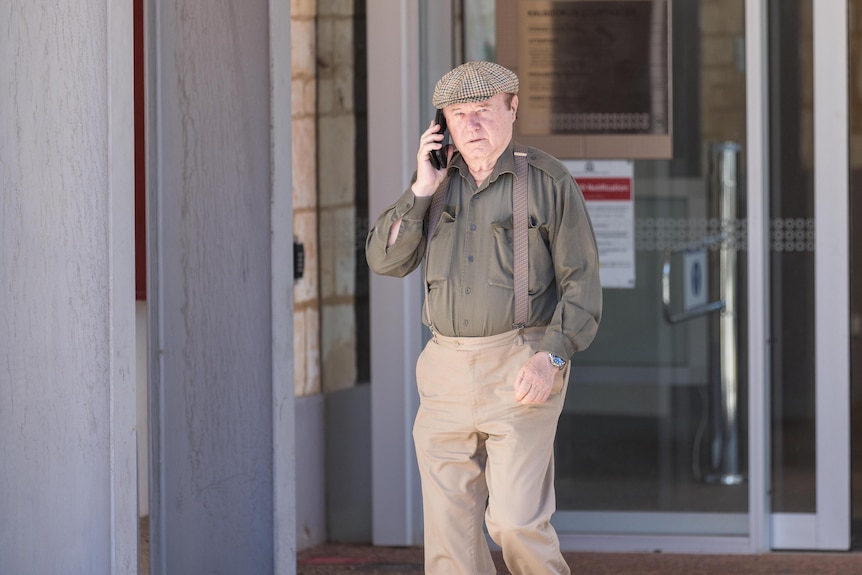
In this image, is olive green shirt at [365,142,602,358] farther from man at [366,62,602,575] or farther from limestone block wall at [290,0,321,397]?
limestone block wall at [290,0,321,397]

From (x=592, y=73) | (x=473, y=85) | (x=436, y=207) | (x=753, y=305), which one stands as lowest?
(x=753, y=305)

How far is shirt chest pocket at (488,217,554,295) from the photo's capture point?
4406 mm

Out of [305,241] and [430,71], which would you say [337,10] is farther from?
[305,241]

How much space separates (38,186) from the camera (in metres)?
4.00

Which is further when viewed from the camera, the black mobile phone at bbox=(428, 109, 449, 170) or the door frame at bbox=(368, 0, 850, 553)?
the door frame at bbox=(368, 0, 850, 553)

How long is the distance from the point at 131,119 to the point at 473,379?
129 centimetres

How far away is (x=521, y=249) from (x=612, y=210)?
2098 millimetres

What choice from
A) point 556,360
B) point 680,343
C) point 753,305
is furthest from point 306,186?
point 556,360

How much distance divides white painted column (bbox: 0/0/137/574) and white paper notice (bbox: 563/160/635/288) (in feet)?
9.14

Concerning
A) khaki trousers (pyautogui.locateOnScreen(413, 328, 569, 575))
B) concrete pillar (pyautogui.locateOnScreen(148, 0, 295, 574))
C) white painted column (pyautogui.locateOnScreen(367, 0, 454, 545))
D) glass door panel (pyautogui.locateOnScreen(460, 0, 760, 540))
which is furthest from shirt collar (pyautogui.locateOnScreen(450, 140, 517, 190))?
glass door panel (pyautogui.locateOnScreen(460, 0, 760, 540))

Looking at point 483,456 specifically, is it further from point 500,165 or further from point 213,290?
point 213,290

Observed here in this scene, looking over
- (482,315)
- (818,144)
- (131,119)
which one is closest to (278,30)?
(131,119)

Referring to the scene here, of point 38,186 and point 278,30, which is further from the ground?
point 278,30

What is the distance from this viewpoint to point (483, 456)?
4.61 metres
